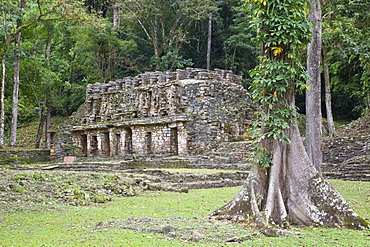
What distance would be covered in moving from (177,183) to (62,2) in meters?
10.8

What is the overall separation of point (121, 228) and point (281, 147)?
364 cm

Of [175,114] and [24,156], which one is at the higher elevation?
[175,114]

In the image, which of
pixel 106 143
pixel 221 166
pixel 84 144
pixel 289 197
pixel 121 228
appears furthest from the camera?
pixel 84 144

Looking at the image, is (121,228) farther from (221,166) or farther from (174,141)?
(174,141)

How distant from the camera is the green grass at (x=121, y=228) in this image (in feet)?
21.0

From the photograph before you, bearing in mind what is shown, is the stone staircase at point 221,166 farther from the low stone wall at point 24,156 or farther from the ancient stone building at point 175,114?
the low stone wall at point 24,156

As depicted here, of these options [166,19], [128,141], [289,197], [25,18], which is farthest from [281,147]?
[166,19]

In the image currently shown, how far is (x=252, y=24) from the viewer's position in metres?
8.84

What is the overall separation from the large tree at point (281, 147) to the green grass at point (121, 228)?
532 mm

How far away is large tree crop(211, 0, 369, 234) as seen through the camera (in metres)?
7.91

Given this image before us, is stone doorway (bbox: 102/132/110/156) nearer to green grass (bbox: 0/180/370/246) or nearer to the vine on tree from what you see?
green grass (bbox: 0/180/370/246)

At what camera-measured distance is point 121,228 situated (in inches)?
291

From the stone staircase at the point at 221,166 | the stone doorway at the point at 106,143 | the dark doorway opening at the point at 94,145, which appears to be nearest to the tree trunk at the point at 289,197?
the stone staircase at the point at 221,166

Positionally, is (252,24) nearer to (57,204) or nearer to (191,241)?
(191,241)
